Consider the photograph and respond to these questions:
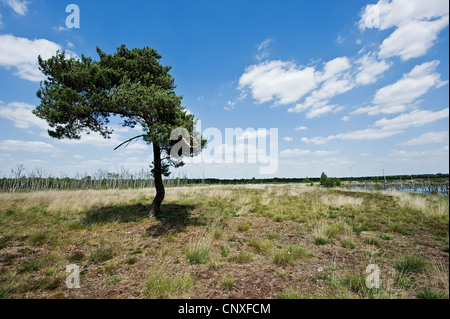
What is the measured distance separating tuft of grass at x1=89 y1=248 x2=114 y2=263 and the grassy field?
0.10 ft

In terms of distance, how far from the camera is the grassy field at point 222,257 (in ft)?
13.1

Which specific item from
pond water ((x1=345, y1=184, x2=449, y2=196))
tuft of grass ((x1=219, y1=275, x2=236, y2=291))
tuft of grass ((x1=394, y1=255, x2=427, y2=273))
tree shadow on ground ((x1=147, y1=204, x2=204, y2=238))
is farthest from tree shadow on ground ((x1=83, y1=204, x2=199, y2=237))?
pond water ((x1=345, y1=184, x2=449, y2=196))

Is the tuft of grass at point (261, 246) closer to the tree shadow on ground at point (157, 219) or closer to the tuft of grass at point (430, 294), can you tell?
the tuft of grass at point (430, 294)

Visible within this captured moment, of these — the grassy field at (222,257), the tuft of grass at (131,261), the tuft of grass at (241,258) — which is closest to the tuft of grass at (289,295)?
the grassy field at (222,257)

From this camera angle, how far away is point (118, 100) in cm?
826

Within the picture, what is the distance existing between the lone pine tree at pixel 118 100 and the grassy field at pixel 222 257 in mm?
4408

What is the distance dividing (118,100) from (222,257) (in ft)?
26.1

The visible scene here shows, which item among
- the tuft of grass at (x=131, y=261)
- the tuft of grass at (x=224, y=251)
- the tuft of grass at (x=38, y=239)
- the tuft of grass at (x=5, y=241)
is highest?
the tuft of grass at (x=224, y=251)

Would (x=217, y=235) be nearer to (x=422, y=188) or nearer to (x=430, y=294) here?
(x=430, y=294)

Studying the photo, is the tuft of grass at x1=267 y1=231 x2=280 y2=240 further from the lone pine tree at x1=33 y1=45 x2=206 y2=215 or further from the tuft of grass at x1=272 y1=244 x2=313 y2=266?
the lone pine tree at x1=33 y1=45 x2=206 y2=215

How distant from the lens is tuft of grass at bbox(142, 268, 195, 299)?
3.86 m

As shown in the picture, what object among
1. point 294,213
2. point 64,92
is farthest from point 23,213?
point 294,213

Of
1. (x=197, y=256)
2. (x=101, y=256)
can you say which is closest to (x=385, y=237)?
(x=197, y=256)

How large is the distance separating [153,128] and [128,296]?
253 inches
